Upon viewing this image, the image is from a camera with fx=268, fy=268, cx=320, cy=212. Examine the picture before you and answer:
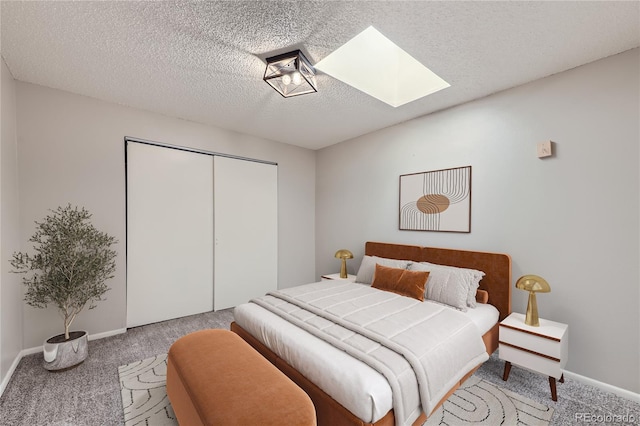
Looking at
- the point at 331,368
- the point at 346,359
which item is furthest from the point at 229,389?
the point at 346,359

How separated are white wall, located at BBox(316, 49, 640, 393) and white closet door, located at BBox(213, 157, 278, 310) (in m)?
2.43

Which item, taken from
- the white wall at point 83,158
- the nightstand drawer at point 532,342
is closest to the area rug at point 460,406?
the nightstand drawer at point 532,342

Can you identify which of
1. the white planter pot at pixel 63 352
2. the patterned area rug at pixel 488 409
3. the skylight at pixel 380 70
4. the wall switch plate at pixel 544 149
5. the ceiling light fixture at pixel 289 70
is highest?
the skylight at pixel 380 70

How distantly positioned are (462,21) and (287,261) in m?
3.86

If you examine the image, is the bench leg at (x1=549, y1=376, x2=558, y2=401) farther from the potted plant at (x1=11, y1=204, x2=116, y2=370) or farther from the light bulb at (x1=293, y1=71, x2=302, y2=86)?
the potted plant at (x1=11, y1=204, x2=116, y2=370)

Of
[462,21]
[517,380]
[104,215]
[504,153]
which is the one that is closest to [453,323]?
[517,380]

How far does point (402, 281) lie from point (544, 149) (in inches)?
69.0

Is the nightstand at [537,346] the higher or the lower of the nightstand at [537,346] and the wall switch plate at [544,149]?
the lower

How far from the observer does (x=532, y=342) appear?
2.07 metres

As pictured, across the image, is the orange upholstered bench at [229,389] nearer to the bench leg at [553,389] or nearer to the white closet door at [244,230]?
the bench leg at [553,389]

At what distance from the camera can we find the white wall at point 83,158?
2643mm

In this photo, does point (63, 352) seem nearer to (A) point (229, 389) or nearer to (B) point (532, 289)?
(A) point (229, 389)

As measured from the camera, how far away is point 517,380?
7.33 ft

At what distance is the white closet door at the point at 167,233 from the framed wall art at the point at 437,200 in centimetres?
272
